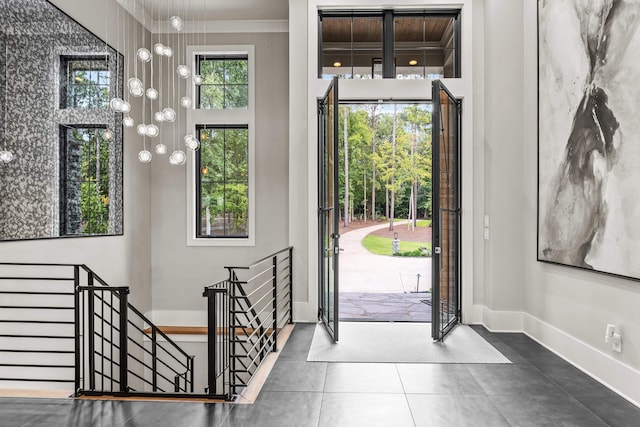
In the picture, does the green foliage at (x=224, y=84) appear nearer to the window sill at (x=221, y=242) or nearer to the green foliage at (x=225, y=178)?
the green foliage at (x=225, y=178)

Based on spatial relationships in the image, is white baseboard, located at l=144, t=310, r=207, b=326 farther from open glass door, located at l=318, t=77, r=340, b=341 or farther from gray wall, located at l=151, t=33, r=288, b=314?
open glass door, located at l=318, t=77, r=340, b=341

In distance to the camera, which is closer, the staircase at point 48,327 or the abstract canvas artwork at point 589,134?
the abstract canvas artwork at point 589,134

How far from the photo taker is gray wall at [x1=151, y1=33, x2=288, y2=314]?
5.91 m

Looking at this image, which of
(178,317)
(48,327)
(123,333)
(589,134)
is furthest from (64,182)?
(589,134)

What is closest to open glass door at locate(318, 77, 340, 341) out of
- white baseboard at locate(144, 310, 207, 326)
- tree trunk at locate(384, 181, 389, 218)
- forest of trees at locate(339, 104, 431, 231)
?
white baseboard at locate(144, 310, 207, 326)

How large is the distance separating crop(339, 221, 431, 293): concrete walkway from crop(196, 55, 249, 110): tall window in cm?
349

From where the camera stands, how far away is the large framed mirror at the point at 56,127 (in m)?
3.53

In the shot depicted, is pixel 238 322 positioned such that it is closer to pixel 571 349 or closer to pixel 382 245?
pixel 571 349

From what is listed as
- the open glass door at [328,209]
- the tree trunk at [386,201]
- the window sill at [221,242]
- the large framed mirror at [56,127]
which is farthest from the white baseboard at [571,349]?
the large framed mirror at [56,127]

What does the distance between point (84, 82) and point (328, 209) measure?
272 cm

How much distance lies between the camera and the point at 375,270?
Answer: 8.30 meters

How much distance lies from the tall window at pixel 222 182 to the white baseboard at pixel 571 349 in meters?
3.22

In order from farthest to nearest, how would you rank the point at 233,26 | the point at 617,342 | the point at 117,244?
1. the point at 233,26
2. the point at 117,244
3. the point at 617,342

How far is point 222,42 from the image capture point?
5.96m
